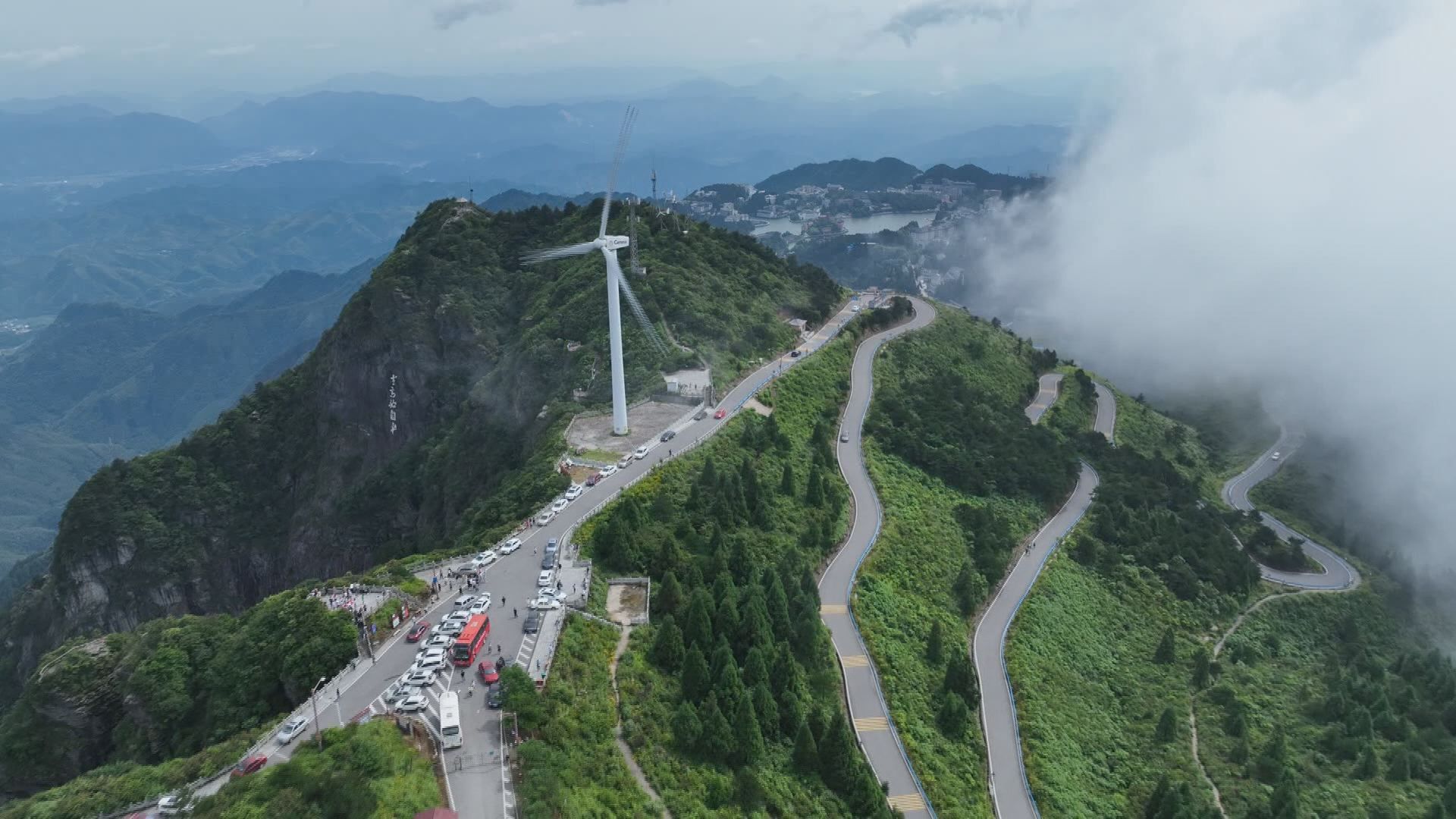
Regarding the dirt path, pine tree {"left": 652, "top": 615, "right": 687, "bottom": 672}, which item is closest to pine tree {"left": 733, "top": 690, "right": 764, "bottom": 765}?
the dirt path

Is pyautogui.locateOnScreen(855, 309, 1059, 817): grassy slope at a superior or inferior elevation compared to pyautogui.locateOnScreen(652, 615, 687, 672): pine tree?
inferior

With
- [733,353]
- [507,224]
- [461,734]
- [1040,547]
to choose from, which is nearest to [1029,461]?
[1040,547]

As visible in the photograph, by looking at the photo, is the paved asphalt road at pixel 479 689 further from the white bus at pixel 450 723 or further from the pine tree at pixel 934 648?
the pine tree at pixel 934 648

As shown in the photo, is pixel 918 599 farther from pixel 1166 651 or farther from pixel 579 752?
pixel 579 752

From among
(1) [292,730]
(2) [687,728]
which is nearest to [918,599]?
(2) [687,728]

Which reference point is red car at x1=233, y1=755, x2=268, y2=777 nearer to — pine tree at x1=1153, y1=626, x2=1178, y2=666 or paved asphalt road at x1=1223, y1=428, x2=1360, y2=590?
pine tree at x1=1153, y1=626, x2=1178, y2=666

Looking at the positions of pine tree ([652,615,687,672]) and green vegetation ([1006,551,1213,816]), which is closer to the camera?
pine tree ([652,615,687,672])

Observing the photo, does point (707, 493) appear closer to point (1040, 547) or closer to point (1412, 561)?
point (1040, 547)
